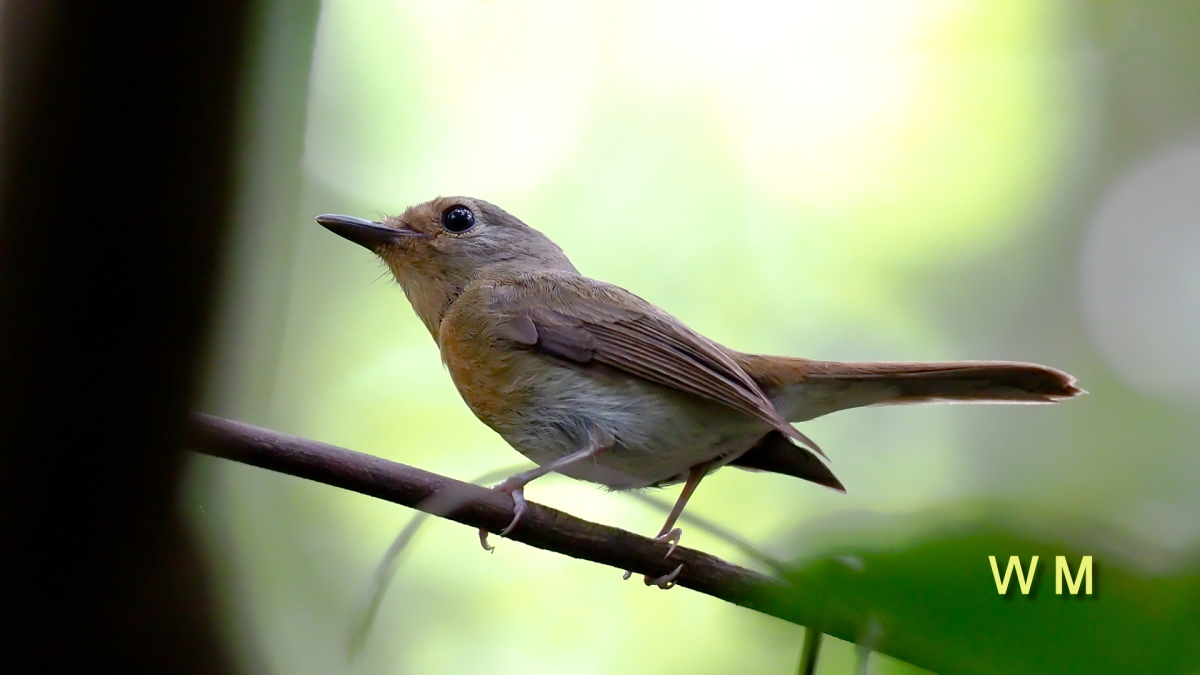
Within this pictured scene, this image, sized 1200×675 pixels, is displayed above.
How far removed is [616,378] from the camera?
79.6 inches

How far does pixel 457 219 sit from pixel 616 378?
644 mm

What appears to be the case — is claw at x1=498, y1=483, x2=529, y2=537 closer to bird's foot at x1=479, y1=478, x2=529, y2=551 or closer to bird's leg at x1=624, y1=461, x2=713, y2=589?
bird's foot at x1=479, y1=478, x2=529, y2=551

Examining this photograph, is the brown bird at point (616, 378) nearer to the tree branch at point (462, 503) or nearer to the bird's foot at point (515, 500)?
the bird's foot at point (515, 500)

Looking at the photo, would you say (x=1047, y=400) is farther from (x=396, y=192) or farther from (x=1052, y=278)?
(x=396, y=192)

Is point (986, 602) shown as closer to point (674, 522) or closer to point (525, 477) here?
point (525, 477)

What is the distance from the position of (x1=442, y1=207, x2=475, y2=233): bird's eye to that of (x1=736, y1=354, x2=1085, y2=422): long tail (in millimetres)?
790

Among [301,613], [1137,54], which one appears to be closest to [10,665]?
[301,613]

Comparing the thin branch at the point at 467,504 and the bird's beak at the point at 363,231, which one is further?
the bird's beak at the point at 363,231

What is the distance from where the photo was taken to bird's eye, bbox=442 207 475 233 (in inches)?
90.9

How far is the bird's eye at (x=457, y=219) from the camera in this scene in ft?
7.57

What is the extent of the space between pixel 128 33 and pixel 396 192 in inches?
42.2

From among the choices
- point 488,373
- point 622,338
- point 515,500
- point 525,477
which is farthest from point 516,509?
point 622,338

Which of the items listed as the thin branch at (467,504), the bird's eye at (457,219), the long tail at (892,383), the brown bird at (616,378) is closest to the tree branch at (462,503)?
the thin branch at (467,504)

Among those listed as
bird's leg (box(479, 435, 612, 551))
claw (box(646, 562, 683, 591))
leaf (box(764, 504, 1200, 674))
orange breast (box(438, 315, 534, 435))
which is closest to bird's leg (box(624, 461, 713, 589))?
claw (box(646, 562, 683, 591))
